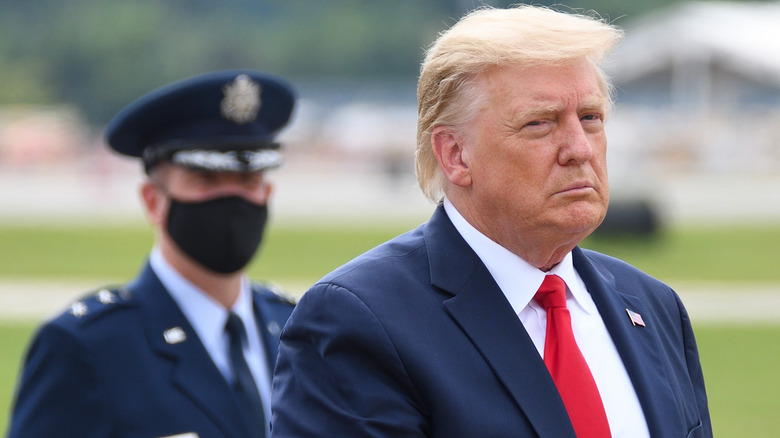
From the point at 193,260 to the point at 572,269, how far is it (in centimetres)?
168

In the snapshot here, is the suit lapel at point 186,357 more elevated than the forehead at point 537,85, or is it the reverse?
the forehead at point 537,85

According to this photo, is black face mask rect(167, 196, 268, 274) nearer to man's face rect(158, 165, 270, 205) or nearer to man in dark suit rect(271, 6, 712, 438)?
man's face rect(158, 165, 270, 205)

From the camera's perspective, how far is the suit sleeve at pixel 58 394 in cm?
314

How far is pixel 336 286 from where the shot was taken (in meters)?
2.26

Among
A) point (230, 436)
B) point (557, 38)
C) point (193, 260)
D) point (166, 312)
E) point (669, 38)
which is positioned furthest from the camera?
point (669, 38)

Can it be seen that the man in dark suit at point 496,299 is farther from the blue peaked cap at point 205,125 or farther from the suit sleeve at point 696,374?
the blue peaked cap at point 205,125

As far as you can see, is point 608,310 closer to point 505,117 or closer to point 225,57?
point 505,117

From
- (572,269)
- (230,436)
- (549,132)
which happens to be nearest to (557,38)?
(549,132)

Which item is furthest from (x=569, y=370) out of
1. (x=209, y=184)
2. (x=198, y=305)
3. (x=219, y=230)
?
(x=209, y=184)

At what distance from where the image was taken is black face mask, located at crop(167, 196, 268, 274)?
3.85m

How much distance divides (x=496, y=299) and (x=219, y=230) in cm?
176

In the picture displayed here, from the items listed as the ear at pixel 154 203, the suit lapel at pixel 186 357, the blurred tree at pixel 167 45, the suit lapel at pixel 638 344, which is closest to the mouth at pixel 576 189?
the suit lapel at pixel 638 344

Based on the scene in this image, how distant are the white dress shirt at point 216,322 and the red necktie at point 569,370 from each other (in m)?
1.31

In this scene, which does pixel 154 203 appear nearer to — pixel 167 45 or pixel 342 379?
pixel 342 379
